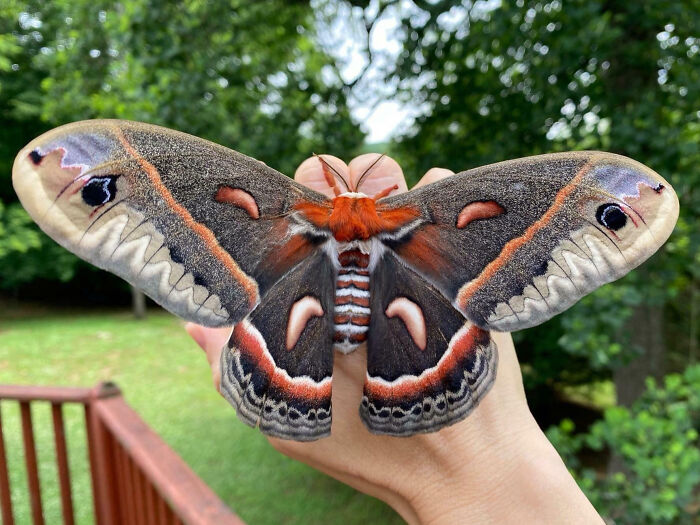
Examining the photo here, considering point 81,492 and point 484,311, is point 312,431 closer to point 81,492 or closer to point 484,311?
point 484,311

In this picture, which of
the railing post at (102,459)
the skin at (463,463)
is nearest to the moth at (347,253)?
the skin at (463,463)

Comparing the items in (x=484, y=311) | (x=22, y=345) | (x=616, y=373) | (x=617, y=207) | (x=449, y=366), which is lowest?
(x=22, y=345)

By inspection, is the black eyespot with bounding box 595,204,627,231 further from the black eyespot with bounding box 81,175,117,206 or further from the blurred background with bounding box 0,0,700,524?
the blurred background with bounding box 0,0,700,524

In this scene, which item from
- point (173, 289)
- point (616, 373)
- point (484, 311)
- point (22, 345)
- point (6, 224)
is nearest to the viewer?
point (173, 289)

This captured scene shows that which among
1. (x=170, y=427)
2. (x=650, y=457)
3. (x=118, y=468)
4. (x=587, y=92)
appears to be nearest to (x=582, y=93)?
(x=587, y=92)

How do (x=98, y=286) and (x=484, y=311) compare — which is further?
(x=98, y=286)

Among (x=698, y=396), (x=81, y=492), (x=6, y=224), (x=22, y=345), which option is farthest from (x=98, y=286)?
(x=698, y=396)
